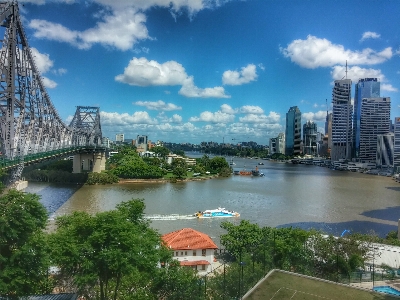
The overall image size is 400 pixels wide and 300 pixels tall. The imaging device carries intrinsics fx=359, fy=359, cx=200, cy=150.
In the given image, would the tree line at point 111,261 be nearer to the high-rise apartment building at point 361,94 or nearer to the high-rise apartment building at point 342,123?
the high-rise apartment building at point 342,123

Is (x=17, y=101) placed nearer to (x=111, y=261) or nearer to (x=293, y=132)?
(x=111, y=261)

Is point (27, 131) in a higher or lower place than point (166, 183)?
higher

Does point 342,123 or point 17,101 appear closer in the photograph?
point 17,101

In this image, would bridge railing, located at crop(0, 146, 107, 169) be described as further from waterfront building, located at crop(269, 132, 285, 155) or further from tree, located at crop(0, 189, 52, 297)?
waterfront building, located at crop(269, 132, 285, 155)

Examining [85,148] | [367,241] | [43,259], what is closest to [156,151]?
[85,148]

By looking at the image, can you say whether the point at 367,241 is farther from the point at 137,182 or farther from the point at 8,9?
the point at 137,182

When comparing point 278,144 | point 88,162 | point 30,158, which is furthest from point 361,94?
point 30,158

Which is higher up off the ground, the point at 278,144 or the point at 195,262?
the point at 278,144
